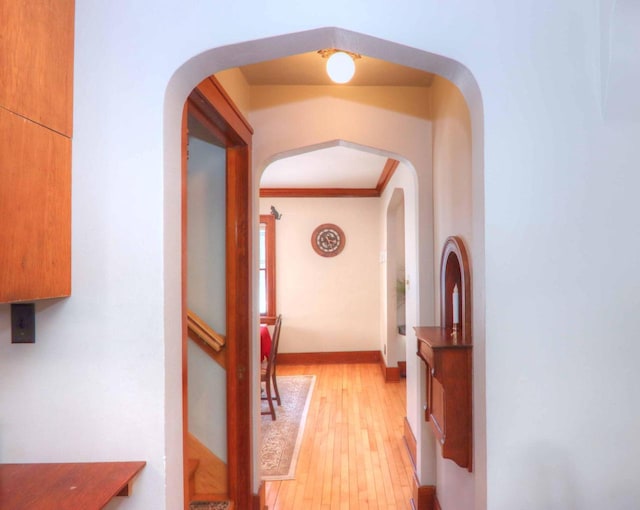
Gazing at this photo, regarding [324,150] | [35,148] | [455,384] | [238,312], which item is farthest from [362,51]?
[324,150]

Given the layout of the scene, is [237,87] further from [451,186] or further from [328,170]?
[328,170]

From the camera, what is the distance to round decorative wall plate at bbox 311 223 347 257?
601 centimetres

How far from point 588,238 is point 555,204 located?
0.15m

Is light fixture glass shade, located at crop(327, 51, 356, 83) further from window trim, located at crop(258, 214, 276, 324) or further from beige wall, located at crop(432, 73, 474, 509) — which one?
A: window trim, located at crop(258, 214, 276, 324)

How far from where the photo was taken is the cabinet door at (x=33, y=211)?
94cm

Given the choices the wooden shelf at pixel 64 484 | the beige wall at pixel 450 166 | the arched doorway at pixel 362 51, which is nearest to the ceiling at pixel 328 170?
the beige wall at pixel 450 166

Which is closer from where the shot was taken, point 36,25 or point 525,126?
point 36,25

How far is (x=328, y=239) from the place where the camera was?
6.02 m

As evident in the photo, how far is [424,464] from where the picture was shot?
2463 mm

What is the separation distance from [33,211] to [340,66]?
1445 millimetres

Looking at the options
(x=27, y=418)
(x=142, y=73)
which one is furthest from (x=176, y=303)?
(x=142, y=73)

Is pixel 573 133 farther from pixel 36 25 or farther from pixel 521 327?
pixel 36 25

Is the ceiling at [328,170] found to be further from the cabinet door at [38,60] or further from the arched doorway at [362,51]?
the cabinet door at [38,60]

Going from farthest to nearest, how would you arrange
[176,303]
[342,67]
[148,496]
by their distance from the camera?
[342,67], [176,303], [148,496]
